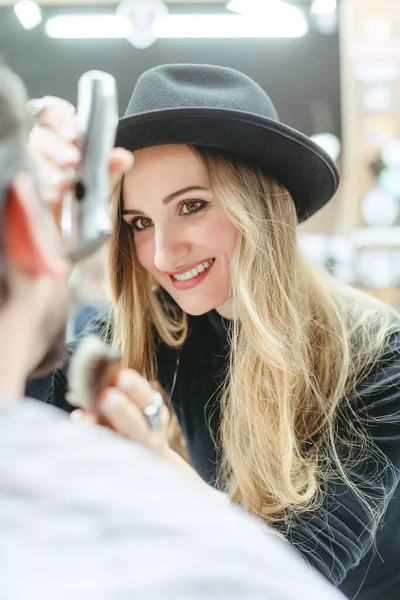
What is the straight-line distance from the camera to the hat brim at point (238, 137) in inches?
42.2

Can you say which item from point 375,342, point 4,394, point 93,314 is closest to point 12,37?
point 93,314

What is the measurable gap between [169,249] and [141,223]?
0.40ft

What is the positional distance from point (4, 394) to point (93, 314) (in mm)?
1029

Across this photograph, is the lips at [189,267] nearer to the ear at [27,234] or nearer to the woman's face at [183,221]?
the woman's face at [183,221]

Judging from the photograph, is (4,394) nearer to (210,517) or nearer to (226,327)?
(210,517)

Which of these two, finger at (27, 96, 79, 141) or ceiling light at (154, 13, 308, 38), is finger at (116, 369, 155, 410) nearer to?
finger at (27, 96, 79, 141)

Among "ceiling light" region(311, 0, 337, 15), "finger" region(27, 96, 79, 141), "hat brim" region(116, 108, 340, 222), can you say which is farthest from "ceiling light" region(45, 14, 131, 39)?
"finger" region(27, 96, 79, 141)

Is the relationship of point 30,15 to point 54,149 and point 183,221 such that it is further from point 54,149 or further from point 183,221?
point 54,149

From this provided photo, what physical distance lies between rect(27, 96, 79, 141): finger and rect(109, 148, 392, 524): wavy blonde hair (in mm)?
402

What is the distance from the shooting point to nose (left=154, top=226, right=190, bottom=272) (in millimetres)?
1155

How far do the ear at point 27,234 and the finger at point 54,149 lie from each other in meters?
0.12

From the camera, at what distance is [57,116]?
75cm

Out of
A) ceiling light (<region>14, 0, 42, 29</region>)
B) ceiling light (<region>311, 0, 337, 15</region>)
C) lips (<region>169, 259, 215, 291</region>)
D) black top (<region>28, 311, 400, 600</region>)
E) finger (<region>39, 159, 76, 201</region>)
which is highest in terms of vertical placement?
ceiling light (<region>311, 0, 337, 15</region>)

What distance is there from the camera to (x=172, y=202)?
1.14m
